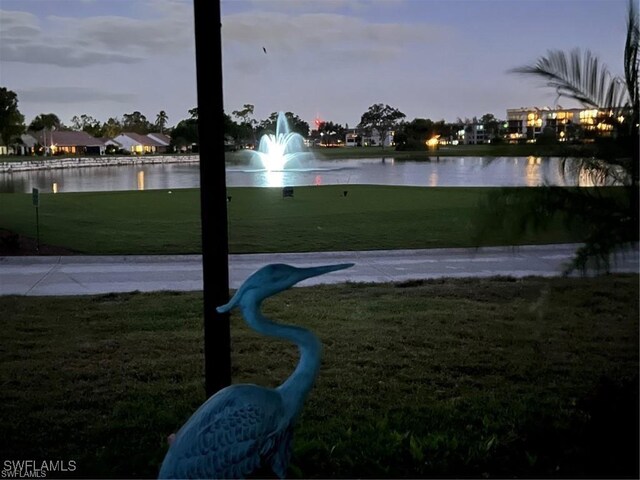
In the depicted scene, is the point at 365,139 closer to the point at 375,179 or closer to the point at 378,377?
the point at 375,179

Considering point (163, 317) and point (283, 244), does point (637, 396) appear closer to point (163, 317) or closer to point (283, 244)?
point (163, 317)

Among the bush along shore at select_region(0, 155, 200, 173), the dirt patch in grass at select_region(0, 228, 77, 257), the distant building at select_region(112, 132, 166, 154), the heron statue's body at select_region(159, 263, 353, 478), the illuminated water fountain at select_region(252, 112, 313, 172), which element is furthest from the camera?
the distant building at select_region(112, 132, 166, 154)

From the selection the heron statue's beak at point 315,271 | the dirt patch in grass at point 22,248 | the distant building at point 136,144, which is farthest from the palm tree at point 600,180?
the distant building at point 136,144

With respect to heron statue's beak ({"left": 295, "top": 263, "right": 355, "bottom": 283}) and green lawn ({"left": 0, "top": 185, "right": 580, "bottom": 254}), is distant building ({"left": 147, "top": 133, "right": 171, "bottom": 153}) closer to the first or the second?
green lawn ({"left": 0, "top": 185, "right": 580, "bottom": 254})

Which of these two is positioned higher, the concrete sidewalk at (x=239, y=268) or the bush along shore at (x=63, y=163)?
the bush along shore at (x=63, y=163)

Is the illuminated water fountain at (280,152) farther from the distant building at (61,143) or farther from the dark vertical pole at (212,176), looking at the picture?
the distant building at (61,143)

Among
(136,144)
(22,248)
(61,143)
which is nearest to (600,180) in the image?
(22,248)

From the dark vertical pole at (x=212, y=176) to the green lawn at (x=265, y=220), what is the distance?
4.97 meters

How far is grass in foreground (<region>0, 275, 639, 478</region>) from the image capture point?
4051 millimetres

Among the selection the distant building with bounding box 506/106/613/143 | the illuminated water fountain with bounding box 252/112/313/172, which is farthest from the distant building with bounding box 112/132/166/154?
the distant building with bounding box 506/106/613/143

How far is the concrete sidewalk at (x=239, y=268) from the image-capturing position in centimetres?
921

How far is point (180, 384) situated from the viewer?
5.48 m

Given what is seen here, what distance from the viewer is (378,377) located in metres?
5.65

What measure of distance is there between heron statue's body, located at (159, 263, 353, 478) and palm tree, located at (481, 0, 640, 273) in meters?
2.04
